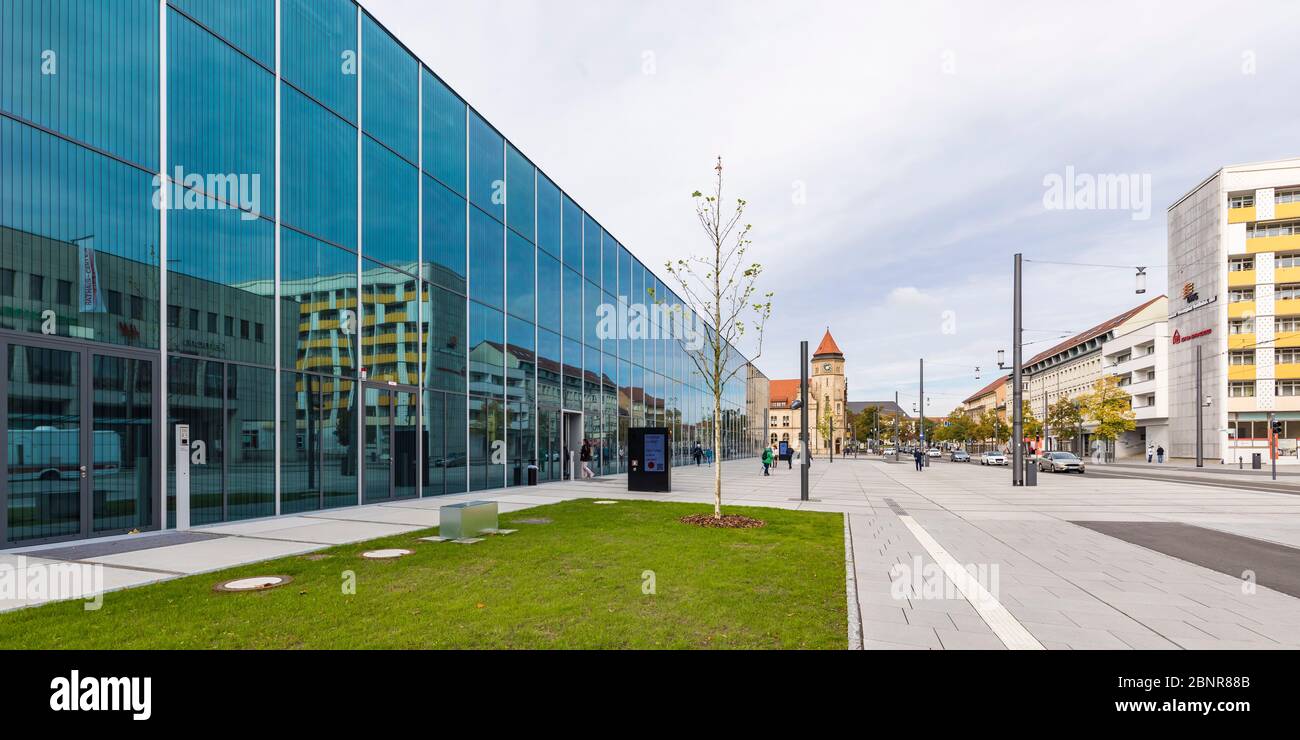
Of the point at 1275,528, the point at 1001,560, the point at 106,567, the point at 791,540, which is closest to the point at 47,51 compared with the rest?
the point at 106,567

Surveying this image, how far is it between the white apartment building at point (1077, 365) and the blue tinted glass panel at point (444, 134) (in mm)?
76098

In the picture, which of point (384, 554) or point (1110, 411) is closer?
point (384, 554)

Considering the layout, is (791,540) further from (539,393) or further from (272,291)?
(539,393)

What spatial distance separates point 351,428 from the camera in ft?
55.5

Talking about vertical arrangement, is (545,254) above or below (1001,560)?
above

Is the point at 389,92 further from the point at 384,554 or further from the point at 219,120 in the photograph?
the point at 384,554

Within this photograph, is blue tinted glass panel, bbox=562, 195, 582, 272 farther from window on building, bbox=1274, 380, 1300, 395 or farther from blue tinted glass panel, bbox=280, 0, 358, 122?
window on building, bbox=1274, 380, 1300, 395

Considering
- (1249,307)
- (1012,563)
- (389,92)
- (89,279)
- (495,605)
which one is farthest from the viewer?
(1249,307)

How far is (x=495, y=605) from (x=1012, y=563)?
7796mm

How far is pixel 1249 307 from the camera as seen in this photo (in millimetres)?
55031

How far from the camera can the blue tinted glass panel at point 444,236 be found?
20.3m

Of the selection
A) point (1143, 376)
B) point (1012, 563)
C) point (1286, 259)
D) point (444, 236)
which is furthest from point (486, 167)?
point (1143, 376)

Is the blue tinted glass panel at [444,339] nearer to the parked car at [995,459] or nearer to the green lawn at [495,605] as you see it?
the green lawn at [495,605]

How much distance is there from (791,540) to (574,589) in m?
5.20
